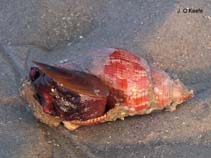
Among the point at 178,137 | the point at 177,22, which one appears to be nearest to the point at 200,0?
the point at 177,22

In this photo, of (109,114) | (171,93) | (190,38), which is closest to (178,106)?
(171,93)

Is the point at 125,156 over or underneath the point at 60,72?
underneath

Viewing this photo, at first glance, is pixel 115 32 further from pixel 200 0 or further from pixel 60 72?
pixel 60 72

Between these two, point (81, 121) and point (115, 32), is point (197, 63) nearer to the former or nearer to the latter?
point (115, 32)

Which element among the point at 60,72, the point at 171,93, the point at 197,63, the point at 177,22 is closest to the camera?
the point at 60,72

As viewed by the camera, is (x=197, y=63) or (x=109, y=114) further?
(x=197, y=63)

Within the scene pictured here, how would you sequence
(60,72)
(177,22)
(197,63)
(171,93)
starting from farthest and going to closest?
(177,22) → (197,63) → (171,93) → (60,72)
